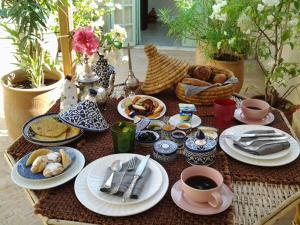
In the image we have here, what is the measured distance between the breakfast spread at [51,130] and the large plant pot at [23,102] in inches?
33.5

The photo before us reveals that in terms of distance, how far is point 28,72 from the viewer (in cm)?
217

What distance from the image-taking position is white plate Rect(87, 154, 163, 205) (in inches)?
35.8

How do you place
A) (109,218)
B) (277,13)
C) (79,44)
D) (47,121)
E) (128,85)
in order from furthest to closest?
(277,13) → (128,85) → (79,44) → (47,121) → (109,218)

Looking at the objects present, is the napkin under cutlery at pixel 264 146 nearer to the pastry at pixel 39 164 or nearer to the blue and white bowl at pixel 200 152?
the blue and white bowl at pixel 200 152

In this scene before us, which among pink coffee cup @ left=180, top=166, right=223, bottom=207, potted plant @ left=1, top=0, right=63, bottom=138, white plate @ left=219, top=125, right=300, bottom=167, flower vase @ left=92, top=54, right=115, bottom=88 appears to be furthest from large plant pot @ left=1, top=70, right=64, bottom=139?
pink coffee cup @ left=180, top=166, right=223, bottom=207

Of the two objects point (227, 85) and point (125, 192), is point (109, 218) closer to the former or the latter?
point (125, 192)

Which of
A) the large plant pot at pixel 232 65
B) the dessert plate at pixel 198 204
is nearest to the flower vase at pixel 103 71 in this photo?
the dessert plate at pixel 198 204

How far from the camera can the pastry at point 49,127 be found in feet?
3.94

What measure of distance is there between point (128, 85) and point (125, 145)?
0.48 m

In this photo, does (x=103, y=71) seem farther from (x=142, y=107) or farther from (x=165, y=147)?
(x=165, y=147)

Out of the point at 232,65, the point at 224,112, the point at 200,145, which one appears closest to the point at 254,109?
the point at 224,112

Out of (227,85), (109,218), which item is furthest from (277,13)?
(109,218)

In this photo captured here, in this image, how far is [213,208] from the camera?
89cm

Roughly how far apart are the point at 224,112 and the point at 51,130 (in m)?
0.64
